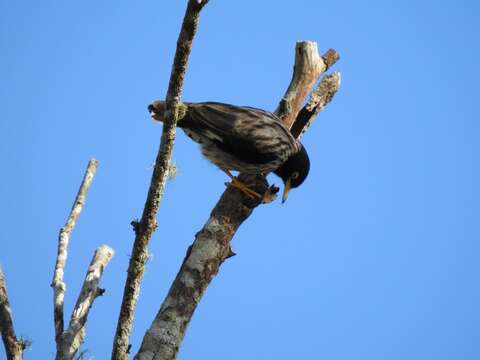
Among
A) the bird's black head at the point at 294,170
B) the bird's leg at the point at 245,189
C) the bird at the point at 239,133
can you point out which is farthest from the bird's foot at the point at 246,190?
the bird's black head at the point at 294,170

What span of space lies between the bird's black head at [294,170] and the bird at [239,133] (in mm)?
237

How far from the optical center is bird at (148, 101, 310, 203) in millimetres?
6352

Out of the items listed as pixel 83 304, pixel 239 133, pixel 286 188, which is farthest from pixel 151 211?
pixel 286 188

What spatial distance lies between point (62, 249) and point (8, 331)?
84cm

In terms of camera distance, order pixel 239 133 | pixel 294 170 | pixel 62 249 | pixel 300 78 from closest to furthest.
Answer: pixel 62 249
pixel 239 133
pixel 300 78
pixel 294 170

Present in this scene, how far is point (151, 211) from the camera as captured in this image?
4.16 m

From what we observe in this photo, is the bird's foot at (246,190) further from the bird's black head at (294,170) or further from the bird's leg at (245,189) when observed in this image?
the bird's black head at (294,170)

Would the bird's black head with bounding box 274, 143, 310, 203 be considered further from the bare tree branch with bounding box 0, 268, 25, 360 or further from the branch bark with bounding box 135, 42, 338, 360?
the bare tree branch with bounding box 0, 268, 25, 360

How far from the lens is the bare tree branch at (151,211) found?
12.1 feet

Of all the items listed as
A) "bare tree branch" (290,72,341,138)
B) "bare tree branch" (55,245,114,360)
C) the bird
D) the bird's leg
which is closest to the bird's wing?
the bird

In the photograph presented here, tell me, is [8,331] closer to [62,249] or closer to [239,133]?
[62,249]

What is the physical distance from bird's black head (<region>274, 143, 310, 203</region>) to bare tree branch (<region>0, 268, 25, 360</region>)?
3.58 metres

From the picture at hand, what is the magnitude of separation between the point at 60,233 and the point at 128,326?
3.98 feet

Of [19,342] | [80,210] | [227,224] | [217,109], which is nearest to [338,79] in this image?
[217,109]
